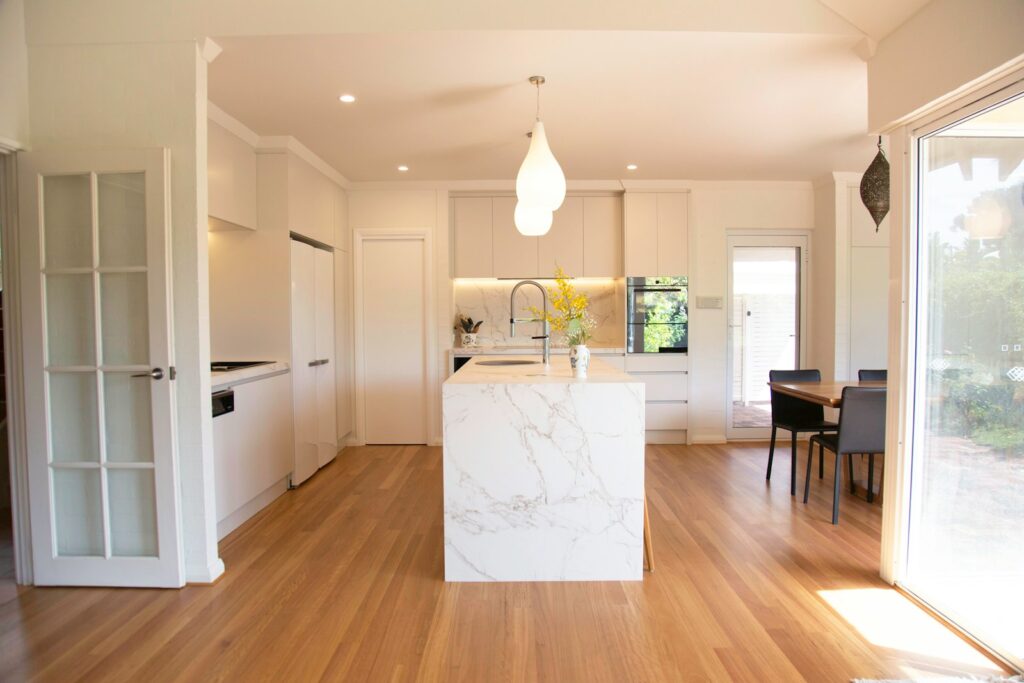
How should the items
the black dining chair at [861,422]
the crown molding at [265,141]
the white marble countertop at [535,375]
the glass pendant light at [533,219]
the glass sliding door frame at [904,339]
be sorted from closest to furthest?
1. the glass sliding door frame at [904,339]
2. the white marble countertop at [535,375]
3. the glass pendant light at [533,219]
4. the black dining chair at [861,422]
5. the crown molding at [265,141]

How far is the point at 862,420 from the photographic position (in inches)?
123

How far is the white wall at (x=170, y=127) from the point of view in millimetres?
2381

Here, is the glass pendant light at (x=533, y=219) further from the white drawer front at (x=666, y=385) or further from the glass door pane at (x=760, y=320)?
the glass door pane at (x=760, y=320)

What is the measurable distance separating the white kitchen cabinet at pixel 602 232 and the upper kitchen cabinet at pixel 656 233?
157mm

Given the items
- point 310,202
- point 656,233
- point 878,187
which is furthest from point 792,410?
point 310,202

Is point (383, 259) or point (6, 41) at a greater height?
point (6, 41)

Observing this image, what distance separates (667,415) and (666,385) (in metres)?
0.29

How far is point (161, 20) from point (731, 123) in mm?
3290

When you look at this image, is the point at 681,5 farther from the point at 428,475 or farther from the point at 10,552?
the point at 10,552

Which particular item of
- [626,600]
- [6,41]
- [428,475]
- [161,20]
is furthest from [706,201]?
[6,41]

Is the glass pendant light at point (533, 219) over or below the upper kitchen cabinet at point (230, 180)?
below

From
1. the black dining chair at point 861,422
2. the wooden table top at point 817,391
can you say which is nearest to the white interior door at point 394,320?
the wooden table top at point 817,391

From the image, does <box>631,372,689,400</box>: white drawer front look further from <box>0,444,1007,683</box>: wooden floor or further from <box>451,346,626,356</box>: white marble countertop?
<box>0,444,1007,683</box>: wooden floor

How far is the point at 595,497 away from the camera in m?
2.41
